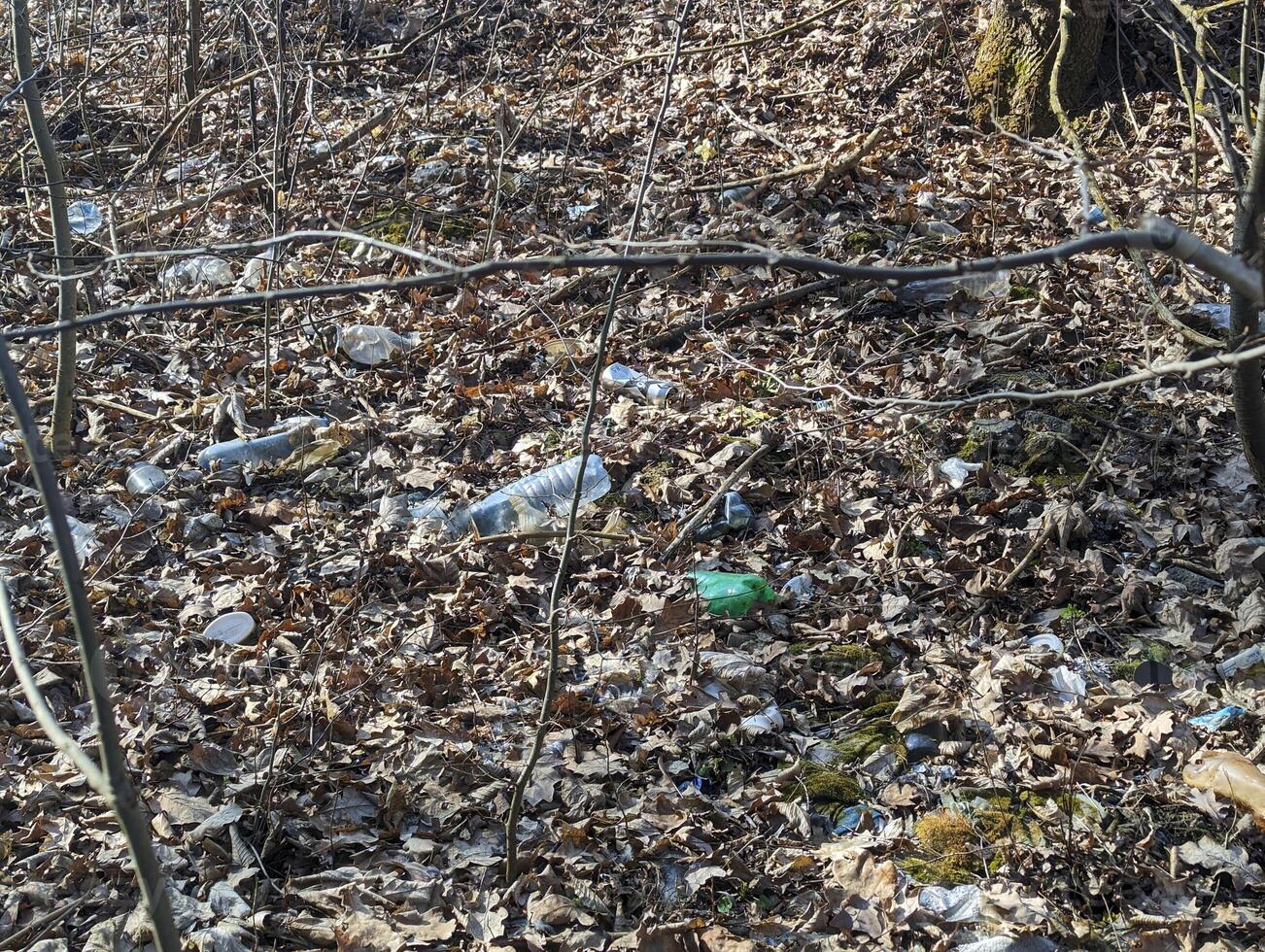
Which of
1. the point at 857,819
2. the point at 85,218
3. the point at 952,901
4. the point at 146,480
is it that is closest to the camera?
the point at 952,901

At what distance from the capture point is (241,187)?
6.64m

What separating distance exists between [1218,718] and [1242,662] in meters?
0.31

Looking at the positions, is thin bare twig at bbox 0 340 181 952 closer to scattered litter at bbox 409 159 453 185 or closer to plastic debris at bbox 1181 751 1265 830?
plastic debris at bbox 1181 751 1265 830

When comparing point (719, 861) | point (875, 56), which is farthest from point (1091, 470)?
point (875, 56)

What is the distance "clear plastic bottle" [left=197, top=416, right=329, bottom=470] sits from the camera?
4480mm

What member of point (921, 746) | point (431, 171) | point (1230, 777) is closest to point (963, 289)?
point (921, 746)

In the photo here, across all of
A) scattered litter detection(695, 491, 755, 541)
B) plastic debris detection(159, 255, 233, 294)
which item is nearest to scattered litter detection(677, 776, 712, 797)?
scattered litter detection(695, 491, 755, 541)

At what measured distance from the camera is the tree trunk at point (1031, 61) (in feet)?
20.0

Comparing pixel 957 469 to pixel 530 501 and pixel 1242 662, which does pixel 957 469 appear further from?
pixel 530 501

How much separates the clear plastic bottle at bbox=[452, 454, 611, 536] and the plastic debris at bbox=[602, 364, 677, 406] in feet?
2.05

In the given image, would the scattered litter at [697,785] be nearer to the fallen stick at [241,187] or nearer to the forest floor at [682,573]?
the forest floor at [682,573]

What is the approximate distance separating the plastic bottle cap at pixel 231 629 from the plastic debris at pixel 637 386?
1.98 metres

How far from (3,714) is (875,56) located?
6430mm

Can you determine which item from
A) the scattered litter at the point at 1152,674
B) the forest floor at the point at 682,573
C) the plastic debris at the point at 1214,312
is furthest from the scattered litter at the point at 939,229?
the scattered litter at the point at 1152,674
